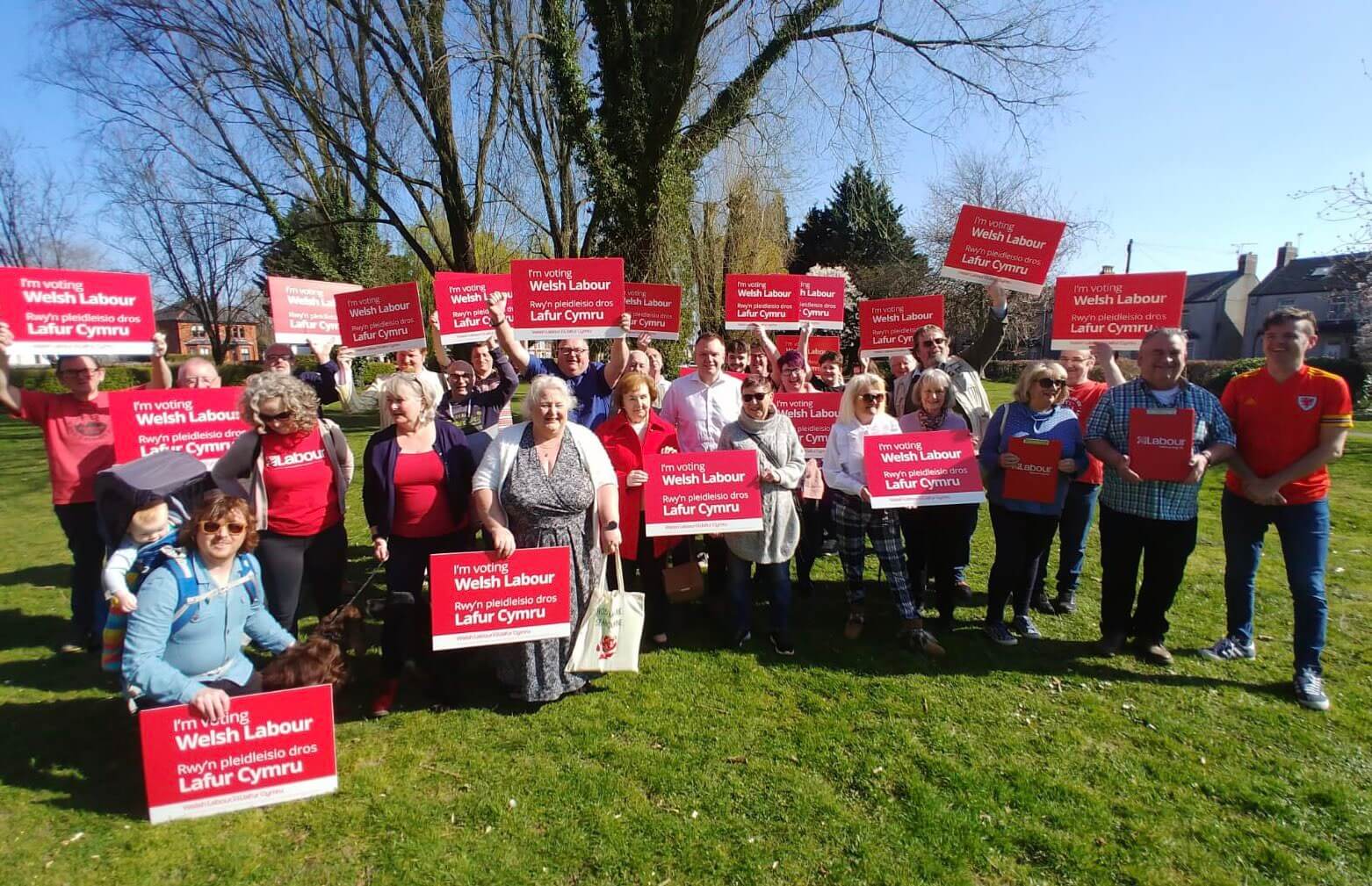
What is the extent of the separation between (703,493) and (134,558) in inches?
133

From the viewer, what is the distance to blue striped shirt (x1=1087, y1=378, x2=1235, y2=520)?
438cm

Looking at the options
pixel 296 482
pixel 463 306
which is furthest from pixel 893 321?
pixel 296 482

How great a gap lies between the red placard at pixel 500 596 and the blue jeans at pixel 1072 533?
3.86 metres

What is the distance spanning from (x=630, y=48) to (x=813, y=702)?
14.1 metres

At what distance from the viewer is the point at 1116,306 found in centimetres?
534

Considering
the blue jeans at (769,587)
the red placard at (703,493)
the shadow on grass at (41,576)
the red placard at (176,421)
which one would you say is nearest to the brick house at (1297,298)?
the blue jeans at (769,587)

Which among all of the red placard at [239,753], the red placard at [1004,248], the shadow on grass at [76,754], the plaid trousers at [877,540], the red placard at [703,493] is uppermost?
the red placard at [1004,248]

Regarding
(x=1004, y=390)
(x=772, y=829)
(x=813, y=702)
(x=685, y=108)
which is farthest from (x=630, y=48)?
(x=1004, y=390)

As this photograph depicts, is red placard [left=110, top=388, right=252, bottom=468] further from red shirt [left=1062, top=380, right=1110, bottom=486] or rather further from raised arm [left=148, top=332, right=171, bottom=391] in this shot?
red shirt [left=1062, top=380, right=1110, bottom=486]

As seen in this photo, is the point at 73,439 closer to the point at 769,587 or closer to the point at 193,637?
the point at 193,637

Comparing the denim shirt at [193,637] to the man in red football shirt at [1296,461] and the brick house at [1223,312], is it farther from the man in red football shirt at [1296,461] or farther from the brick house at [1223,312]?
the brick house at [1223,312]

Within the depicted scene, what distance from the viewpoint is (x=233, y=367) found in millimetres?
27516

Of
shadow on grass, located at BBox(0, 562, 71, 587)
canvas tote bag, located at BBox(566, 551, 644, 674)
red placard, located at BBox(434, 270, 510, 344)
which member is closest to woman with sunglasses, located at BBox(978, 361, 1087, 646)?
canvas tote bag, located at BBox(566, 551, 644, 674)

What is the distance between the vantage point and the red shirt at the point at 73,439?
15.8 feet
